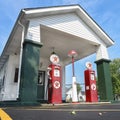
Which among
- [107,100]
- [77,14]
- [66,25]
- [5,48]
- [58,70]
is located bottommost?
[107,100]

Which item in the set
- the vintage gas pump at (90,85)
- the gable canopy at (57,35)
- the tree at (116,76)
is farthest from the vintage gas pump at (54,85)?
the tree at (116,76)

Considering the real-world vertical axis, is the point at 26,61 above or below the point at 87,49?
below

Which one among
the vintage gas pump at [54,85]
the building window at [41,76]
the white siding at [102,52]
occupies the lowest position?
the vintage gas pump at [54,85]

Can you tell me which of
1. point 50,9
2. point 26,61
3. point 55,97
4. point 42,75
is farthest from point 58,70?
point 42,75

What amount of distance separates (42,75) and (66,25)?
5.06 metres

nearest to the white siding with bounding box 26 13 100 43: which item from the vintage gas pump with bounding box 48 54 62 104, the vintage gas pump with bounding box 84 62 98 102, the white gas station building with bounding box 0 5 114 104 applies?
the white gas station building with bounding box 0 5 114 104

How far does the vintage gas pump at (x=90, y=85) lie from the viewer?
878 centimetres

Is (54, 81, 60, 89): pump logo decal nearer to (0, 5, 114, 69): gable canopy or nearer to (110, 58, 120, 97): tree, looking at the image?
(0, 5, 114, 69): gable canopy

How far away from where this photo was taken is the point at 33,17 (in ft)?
24.3

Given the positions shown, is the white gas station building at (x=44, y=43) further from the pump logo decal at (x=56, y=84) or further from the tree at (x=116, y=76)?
the tree at (x=116, y=76)

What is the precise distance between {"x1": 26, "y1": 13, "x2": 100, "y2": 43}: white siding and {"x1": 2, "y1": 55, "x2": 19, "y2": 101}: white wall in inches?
164

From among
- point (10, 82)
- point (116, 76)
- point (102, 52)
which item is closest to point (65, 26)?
point (102, 52)

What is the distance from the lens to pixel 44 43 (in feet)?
33.0

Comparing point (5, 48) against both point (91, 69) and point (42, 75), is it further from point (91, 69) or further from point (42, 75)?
point (91, 69)
